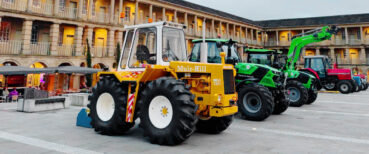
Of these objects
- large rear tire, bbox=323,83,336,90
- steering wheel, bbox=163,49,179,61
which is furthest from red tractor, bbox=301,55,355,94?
steering wheel, bbox=163,49,179,61

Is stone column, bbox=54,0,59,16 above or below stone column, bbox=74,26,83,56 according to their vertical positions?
above

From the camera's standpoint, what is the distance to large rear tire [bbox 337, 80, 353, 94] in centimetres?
2181

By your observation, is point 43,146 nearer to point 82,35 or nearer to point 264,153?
point 264,153

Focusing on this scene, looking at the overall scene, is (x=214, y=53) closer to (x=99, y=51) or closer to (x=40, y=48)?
(x=40, y=48)

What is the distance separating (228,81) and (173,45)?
1.72 meters

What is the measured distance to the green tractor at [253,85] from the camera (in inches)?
324

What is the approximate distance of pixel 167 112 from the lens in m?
5.04

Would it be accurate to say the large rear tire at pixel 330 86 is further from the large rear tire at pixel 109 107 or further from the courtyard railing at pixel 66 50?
the courtyard railing at pixel 66 50

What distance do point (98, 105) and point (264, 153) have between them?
14.2 feet

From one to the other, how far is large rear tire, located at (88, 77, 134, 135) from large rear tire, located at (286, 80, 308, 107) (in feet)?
32.4

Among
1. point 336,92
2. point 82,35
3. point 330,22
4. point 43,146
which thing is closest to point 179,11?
point 82,35

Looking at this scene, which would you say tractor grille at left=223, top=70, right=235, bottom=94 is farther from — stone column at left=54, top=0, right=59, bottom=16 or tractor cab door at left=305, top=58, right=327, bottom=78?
stone column at left=54, top=0, right=59, bottom=16

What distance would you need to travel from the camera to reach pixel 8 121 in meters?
7.75

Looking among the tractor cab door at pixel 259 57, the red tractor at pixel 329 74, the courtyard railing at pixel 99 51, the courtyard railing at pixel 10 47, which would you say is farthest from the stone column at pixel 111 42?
the red tractor at pixel 329 74
